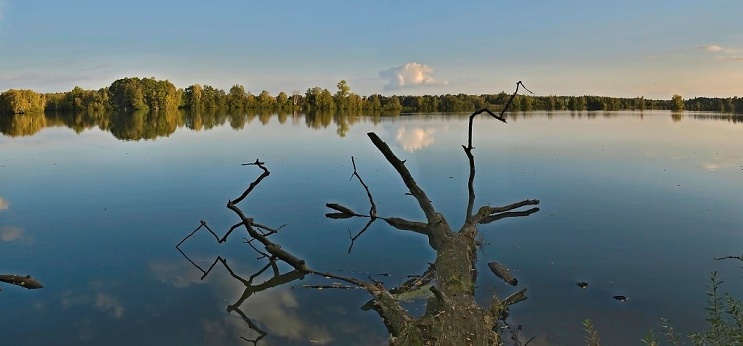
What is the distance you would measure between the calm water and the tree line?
6747 cm

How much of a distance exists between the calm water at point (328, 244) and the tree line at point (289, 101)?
6747 cm

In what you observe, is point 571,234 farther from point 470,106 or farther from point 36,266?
point 470,106

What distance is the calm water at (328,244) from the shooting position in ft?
17.3

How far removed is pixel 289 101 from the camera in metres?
101

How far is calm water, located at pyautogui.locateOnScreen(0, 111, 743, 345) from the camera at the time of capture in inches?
207

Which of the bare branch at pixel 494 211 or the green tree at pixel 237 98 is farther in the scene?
the green tree at pixel 237 98

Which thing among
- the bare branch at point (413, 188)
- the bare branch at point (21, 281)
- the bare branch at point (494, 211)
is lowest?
the bare branch at point (21, 281)

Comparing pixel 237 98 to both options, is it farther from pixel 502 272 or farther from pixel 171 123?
pixel 502 272

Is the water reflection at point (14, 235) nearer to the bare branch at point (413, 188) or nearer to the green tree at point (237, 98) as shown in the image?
the bare branch at point (413, 188)

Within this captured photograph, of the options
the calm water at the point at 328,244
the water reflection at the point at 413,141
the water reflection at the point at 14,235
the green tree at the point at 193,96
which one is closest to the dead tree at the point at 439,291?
the calm water at the point at 328,244

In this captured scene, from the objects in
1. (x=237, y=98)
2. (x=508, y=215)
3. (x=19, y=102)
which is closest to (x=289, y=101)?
(x=237, y=98)

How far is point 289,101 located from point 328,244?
9564 cm

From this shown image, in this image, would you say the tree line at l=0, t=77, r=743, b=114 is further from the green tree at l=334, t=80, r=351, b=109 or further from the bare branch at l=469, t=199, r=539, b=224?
the bare branch at l=469, t=199, r=539, b=224

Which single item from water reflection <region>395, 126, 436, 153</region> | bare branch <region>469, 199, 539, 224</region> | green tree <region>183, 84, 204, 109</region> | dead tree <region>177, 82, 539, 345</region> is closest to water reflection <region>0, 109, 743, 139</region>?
water reflection <region>395, 126, 436, 153</region>
